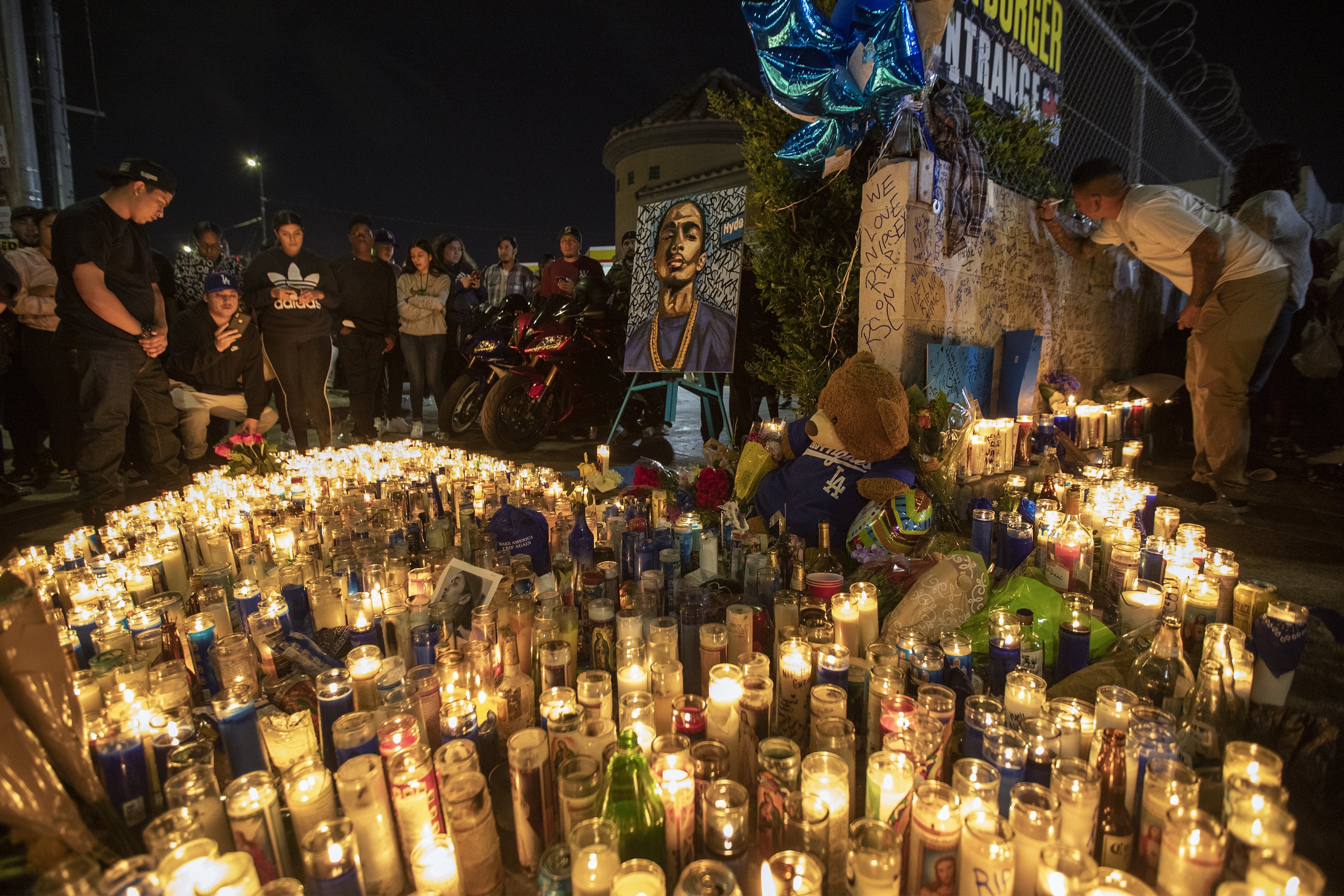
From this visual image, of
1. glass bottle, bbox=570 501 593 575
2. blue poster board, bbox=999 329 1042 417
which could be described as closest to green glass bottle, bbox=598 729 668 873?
glass bottle, bbox=570 501 593 575

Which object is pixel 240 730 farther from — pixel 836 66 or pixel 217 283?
pixel 217 283

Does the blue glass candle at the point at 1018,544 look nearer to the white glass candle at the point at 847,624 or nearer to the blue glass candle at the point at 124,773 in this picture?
the white glass candle at the point at 847,624

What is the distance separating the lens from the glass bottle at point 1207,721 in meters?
1.56

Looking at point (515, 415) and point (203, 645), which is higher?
point (515, 415)

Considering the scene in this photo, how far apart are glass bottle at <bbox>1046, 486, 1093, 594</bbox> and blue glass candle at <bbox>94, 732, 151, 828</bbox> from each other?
124 inches

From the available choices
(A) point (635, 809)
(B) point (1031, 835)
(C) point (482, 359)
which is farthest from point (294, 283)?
(B) point (1031, 835)

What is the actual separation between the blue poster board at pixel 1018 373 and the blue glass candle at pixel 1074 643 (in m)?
3.09

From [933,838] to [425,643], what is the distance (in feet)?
5.22

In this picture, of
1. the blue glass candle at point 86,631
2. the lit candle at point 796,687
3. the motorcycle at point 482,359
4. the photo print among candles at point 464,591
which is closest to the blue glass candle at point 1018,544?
the lit candle at point 796,687

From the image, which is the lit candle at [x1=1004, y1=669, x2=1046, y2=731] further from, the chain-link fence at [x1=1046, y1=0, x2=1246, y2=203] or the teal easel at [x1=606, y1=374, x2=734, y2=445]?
the chain-link fence at [x1=1046, y1=0, x2=1246, y2=203]

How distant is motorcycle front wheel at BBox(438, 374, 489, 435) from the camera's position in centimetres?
654

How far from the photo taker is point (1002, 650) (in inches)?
74.0

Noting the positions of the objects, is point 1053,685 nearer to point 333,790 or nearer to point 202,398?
point 333,790

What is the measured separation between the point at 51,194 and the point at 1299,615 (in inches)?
579
